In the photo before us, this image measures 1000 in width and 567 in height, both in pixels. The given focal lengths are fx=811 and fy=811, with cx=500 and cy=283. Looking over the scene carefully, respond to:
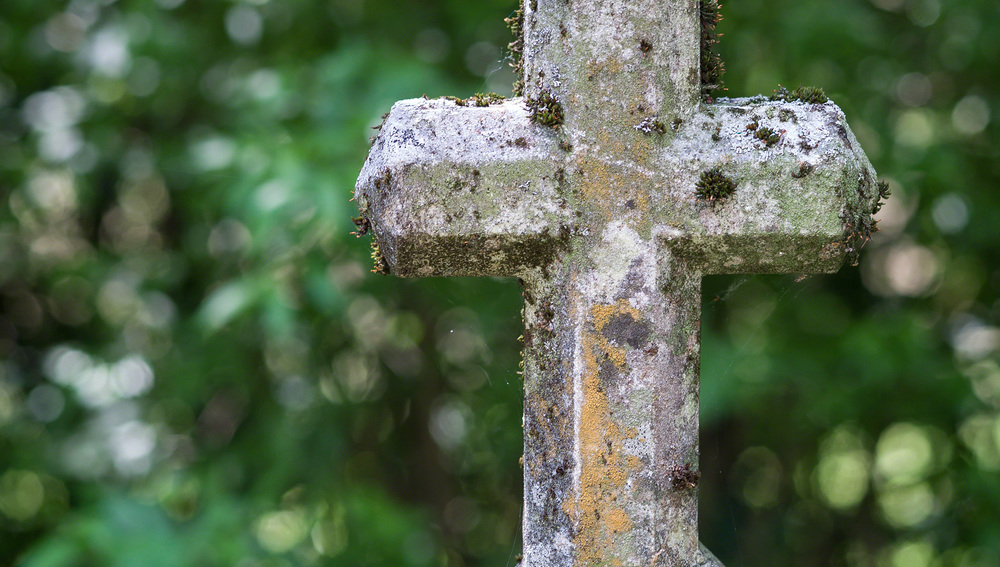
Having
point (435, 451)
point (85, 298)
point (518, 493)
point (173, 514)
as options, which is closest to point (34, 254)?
point (85, 298)

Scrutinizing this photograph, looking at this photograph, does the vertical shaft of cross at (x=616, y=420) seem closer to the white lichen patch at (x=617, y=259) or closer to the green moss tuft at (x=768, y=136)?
the white lichen patch at (x=617, y=259)

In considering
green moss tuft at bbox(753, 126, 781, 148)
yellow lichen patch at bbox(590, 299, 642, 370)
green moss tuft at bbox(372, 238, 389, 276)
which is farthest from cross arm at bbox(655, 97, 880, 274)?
green moss tuft at bbox(372, 238, 389, 276)

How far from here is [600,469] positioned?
1.25 meters

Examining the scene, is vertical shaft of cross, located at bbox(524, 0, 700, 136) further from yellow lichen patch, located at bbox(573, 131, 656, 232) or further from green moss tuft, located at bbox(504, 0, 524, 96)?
green moss tuft, located at bbox(504, 0, 524, 96)

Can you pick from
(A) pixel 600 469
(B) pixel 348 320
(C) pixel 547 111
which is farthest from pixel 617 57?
(B) pixel 348 320

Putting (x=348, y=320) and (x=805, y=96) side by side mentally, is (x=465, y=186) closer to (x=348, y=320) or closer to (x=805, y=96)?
(x=805, y=96)

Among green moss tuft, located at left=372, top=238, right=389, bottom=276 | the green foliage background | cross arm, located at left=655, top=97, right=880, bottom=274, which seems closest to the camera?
cross arm, located at left=655, top=97, right=880, bottom=274

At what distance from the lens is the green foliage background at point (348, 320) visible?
2895mm

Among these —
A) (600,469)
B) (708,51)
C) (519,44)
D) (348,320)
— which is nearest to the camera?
(600,469)

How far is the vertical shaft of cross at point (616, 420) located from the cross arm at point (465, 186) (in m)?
0.10

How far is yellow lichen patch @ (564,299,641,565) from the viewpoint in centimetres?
124

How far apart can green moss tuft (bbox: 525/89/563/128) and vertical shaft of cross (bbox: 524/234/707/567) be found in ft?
0.70


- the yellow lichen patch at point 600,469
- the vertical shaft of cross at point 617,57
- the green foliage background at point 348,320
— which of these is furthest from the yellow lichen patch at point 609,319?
the green foliage background at point 348,320

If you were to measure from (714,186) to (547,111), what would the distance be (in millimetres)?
282
